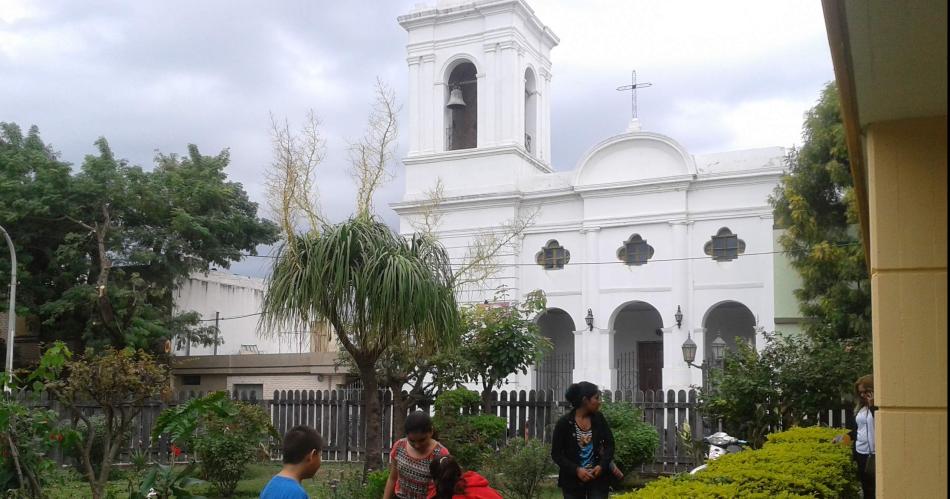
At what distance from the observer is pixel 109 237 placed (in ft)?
92.6

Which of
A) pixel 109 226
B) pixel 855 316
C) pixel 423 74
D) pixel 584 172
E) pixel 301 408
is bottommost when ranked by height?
pixel 301 408

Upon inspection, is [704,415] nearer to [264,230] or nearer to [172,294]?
[264,230]

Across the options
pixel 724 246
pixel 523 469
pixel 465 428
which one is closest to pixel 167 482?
pixel 523 469

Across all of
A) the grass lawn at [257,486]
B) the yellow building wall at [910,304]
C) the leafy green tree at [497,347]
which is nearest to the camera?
the yellow building wall at [910,304]

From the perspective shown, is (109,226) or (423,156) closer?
(109,226)

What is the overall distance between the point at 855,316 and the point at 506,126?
556 inches

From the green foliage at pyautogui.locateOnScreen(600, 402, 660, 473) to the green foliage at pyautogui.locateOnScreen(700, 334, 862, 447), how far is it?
1.05 meters

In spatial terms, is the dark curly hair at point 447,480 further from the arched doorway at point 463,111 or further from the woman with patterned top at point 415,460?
the arched doorway at point 463,111

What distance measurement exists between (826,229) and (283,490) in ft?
68.9

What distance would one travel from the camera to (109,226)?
28250 millimetres

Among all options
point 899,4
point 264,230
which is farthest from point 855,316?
point 899,4

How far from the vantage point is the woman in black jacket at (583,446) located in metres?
7.57

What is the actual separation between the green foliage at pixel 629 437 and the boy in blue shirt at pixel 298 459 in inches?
381

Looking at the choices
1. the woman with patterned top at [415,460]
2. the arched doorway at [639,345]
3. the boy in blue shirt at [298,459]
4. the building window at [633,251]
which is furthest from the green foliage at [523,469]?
the arched doorway at [639,345]
